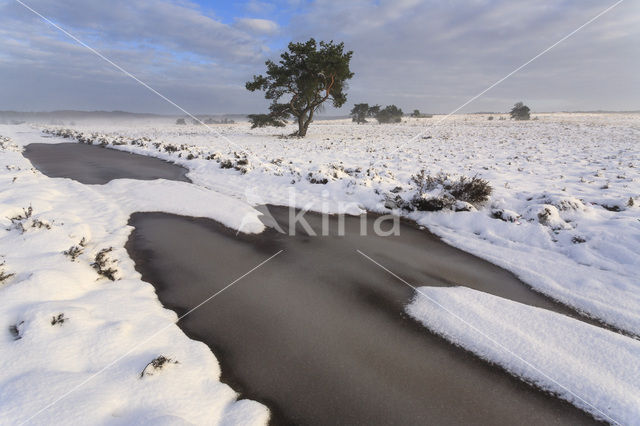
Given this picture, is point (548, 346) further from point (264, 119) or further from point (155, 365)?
point (264, 119)

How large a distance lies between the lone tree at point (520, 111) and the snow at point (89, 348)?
64.1m

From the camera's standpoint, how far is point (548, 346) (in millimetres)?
3227

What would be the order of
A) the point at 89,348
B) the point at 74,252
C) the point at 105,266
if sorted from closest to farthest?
the point at 89,348
the point at 105,266
the point at 74,252

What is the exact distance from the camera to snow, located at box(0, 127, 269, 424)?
2.26m

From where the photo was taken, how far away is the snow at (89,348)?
226 centimetres

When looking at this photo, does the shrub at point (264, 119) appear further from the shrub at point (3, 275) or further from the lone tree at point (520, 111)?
the lone tree at point (520, 111)

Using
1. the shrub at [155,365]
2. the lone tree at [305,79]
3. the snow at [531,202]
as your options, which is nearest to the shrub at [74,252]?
the shrub at [155,365]

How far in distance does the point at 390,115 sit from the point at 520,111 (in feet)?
75.3

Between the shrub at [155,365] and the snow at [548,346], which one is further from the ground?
the shrub at [155,365]

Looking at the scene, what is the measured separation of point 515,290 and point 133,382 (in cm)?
520

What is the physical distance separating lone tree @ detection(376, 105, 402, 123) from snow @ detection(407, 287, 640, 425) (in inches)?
2291

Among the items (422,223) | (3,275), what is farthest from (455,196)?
(3,275)

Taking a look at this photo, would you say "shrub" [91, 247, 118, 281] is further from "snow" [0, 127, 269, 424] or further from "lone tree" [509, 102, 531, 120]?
"lone tree" [509, 102, 531, 120]

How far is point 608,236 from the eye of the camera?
5430 millimetres
